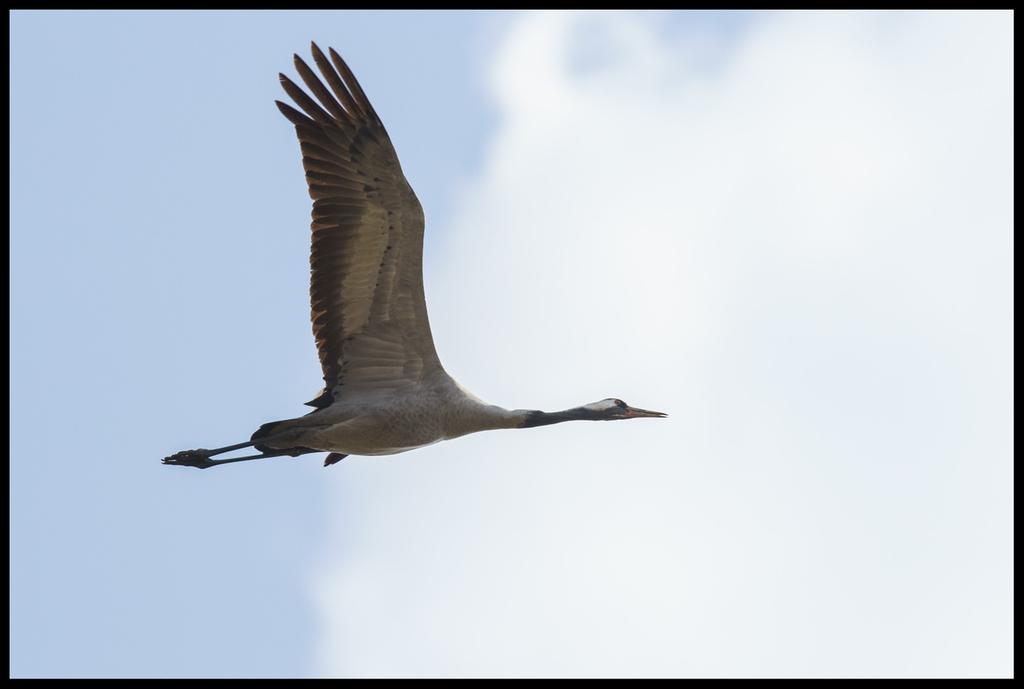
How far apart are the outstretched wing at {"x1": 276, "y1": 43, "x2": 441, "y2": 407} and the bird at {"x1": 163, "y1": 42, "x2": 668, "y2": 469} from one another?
0.01 meters

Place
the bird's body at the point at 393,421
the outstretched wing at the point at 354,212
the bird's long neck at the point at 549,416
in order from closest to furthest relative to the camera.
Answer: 1. the outstretched wing at the point at 354,212
2. the bird's body at the point at 393,421
3. the bird's long neck at the point at 549,416

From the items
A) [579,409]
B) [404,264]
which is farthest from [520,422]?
[404,264]

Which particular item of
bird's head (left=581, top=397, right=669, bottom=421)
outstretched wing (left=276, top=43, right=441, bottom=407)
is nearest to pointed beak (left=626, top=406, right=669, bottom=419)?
bird's head (left=581, top=397, right=669, bottom=421)

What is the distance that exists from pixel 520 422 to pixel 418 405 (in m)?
1.25

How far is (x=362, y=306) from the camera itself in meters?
20.2

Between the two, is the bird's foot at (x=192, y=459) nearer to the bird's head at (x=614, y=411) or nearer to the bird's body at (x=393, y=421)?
the bird's body at (x=393, y=421)

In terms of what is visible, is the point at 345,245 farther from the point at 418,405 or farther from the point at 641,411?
the point at 641,411

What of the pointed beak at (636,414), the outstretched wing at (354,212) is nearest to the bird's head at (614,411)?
the pointed beak at (636,414)

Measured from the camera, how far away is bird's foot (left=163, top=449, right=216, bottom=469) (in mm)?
21188

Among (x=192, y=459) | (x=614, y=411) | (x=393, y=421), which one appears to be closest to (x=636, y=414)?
(x=614, y=411)

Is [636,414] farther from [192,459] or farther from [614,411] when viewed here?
[192,459]

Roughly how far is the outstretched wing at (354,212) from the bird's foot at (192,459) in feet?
7.44

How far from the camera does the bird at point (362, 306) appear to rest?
64.7 feet

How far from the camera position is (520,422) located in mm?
20859
